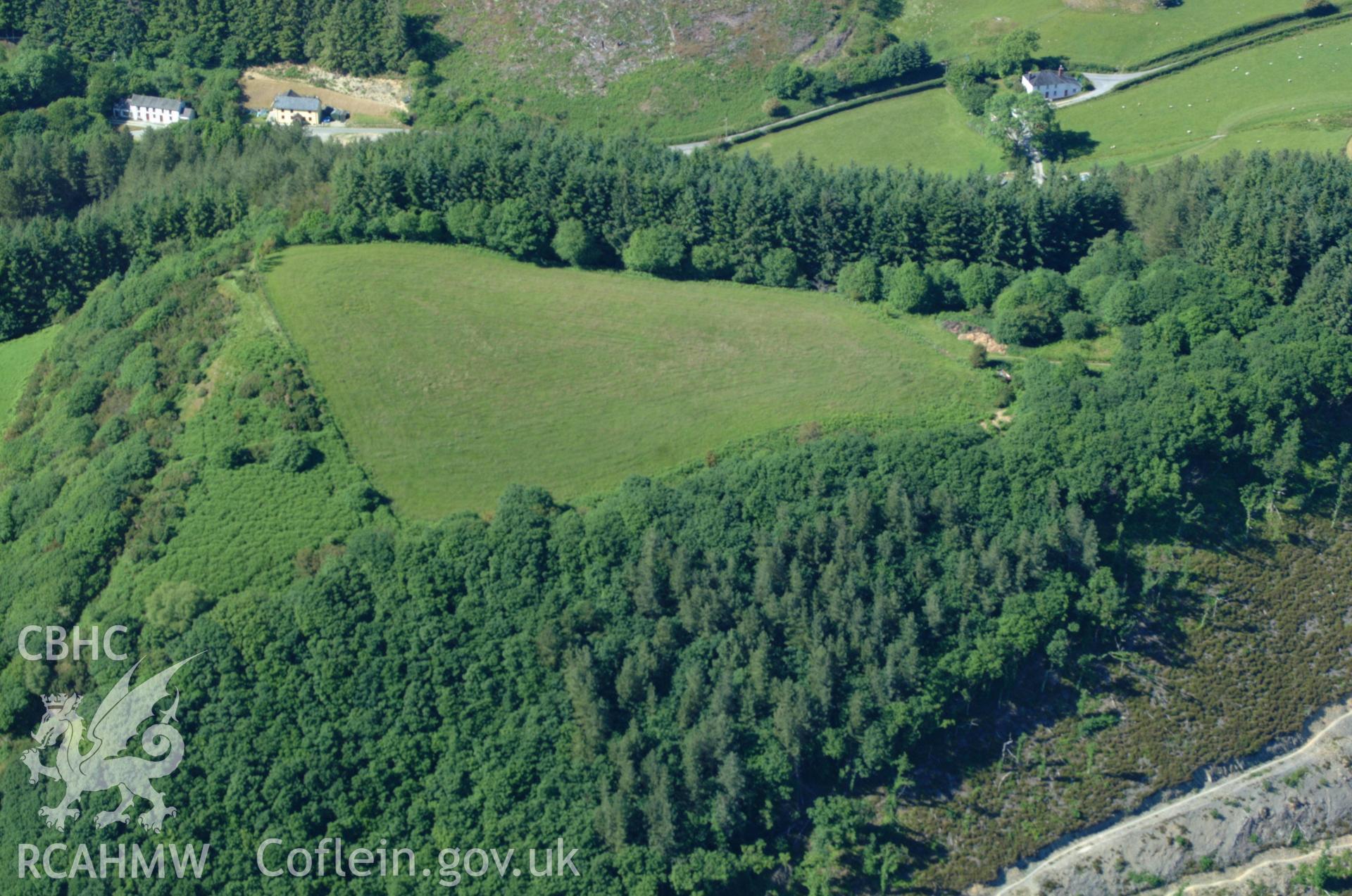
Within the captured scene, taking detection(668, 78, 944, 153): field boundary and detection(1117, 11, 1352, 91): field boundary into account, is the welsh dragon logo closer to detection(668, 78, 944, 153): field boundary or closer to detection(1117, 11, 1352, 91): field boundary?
detection(668, 78, 944, 153): field boundary

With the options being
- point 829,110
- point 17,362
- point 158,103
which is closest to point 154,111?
point 158,103

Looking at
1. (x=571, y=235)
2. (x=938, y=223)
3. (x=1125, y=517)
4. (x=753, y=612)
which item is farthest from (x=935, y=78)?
(x=753, y=612)

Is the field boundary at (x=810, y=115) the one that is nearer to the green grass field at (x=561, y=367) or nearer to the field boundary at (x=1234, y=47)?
the field boundary at (x=1234, y=47)

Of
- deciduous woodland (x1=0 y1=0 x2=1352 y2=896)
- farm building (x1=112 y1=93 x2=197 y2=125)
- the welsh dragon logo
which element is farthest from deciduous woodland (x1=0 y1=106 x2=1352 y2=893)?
farm building (x1=112 y1=93 x2=197 y2=125)

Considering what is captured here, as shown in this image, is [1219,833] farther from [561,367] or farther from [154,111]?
[154,111]

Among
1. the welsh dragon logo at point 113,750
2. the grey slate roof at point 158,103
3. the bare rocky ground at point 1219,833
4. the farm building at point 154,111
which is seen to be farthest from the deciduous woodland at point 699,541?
the grey slate roof at point 158,103
